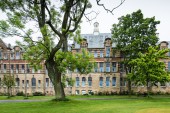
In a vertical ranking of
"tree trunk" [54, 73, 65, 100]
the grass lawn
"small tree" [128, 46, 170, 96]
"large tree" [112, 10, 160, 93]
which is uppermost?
"large tree" [112, 10, 160, 93]

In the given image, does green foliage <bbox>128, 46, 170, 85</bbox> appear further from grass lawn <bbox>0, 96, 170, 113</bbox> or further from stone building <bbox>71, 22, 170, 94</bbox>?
stone building <bbox>71, 22, 170, 94</bbox>

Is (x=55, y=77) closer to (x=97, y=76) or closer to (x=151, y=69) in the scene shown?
(x=151, y=69)

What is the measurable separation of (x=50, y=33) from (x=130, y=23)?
22.3m

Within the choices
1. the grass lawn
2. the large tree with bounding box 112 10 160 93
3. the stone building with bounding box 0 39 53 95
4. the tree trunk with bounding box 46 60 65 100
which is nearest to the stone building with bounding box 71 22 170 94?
the stone building with bounding box 0 39 53 95

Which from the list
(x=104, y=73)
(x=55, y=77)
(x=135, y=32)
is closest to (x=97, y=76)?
(x=104, y=73)

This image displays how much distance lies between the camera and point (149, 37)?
46500 millimetres

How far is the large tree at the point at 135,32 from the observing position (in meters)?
46.6

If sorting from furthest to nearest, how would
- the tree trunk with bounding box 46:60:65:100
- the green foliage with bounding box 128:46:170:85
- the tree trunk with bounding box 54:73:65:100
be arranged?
the green foliage with bounding box 128:46:170:85
the tree trunk with bounding box 46:60:65:100
the tree trunk with bounding box 54:73:65:100

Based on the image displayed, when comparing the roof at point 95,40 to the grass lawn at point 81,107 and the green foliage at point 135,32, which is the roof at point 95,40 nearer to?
the green foliage at point 135,32

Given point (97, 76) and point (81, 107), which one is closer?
point (81, 107)

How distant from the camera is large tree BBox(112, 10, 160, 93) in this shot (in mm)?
46562

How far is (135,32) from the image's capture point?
4728 centimetres

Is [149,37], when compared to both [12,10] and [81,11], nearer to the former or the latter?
[81,11]

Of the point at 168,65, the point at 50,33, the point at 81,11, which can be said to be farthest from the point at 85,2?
the point at 168,65
